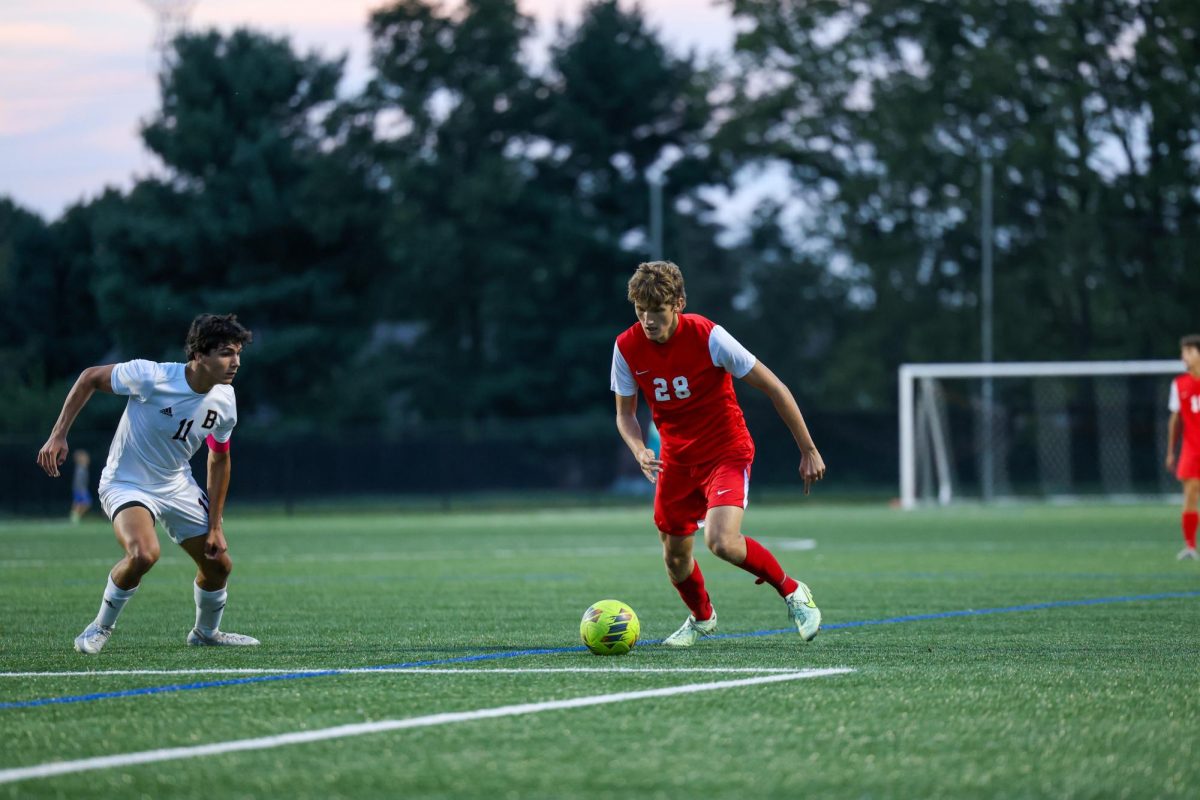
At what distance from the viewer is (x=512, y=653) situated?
8.29 meters

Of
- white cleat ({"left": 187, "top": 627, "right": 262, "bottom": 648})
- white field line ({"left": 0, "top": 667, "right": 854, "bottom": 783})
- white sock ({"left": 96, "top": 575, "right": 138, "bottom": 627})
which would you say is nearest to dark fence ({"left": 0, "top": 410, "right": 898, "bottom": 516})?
white cleat ({"left": 187, "top": 627, "right": 262, "bottom": 648})

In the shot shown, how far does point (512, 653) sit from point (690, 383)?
1.63 metres

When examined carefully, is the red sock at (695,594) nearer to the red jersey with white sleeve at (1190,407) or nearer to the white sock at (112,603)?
the white sock at (112,603)

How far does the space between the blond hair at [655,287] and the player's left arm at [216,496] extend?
2.36 meters

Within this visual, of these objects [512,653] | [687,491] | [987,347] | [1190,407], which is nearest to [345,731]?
[512,653]

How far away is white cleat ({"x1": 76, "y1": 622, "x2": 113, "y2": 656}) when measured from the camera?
859 centimetres

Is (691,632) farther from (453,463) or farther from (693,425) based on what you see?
(453,463)

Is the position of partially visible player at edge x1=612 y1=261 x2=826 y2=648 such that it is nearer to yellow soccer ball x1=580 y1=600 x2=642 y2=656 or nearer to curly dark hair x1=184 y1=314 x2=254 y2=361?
yellow soccer ball x1=580 y1=600 x2=642 y2=656

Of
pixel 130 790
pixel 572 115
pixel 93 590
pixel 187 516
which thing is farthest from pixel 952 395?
pixel 130 790

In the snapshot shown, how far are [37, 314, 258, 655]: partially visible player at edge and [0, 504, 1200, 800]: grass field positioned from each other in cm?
36

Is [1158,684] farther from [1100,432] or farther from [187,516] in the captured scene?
[1100,432]

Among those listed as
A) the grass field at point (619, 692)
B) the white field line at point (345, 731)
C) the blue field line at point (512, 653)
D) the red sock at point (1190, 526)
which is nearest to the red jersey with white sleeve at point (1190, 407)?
the red sock at point (1190, 526)

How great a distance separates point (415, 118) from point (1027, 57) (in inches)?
738

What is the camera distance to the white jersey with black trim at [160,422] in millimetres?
8773
